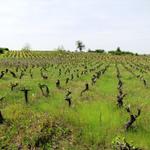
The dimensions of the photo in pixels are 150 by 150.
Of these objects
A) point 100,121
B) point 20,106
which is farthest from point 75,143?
point 20,106

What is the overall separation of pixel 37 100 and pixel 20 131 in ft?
25.5

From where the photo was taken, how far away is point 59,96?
32.1m

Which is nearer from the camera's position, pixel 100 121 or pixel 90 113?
pixel 100 121

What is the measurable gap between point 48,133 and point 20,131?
1933mm

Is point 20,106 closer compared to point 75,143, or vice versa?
point 75,143

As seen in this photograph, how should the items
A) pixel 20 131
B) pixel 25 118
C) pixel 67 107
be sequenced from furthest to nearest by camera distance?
1. pixel 67 107
2. pixel 25 118
3. pixel 20 131

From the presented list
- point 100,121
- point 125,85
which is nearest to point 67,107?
point 100,121

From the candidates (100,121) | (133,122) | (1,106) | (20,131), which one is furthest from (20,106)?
(133,122)

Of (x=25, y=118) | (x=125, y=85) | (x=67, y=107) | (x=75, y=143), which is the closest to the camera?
(x=75, y=143)

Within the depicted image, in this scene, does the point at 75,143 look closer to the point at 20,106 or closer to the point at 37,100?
the point at 20,106

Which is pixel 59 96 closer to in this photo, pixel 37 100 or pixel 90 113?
pixel 37 100

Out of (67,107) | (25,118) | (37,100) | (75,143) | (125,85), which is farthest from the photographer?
(125,85)

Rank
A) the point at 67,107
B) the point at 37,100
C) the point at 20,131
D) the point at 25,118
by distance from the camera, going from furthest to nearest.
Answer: the point at 37,100 → the point at 67,107 → the point at 25,118 → the point at 20,131

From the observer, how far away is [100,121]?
23.9 metres
